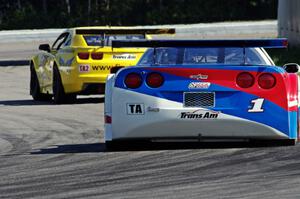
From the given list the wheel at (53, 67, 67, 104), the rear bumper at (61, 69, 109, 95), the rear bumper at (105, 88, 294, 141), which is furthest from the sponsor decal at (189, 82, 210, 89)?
the wheel at (53, 67, 67, 104)

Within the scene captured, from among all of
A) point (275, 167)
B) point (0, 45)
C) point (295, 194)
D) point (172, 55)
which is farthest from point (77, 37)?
point (0, 45)

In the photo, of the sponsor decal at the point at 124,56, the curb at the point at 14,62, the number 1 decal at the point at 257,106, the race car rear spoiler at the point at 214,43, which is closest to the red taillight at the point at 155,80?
the race car rear spoiler at the point at 214,43

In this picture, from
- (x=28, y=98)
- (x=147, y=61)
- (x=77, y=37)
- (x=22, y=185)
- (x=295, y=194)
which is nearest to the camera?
(x=295, y=194)

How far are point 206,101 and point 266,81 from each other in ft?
2.00

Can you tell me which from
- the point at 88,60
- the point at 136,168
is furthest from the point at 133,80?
the point at 88,60

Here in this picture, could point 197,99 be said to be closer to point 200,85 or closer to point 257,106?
point 200,85

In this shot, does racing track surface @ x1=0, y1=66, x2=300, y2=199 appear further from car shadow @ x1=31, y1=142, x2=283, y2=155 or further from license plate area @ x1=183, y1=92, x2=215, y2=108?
license plate area @ x1=183, y1=92, x2=215, y2=108

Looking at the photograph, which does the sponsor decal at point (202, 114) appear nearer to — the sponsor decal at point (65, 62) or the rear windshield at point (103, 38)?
the rear windshield at point (103, 38)

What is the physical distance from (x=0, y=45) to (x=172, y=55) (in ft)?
115

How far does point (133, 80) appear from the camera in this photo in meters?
10.6

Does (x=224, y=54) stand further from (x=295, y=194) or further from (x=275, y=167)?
(x=295, y=194)

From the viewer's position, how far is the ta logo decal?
34.7ft

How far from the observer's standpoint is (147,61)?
1143cm

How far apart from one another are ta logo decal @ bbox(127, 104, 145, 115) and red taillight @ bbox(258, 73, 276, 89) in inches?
45.7
